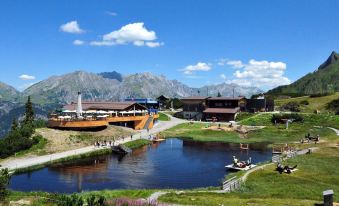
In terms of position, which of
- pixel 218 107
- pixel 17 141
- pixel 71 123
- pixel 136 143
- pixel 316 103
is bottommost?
pixel 136 143

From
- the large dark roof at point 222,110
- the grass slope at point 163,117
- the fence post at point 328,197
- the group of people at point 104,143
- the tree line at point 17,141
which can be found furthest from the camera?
the grass slope at point 163,117

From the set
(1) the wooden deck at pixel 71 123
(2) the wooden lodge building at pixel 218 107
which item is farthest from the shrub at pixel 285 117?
(1) the wooden deck at pixel 71 123

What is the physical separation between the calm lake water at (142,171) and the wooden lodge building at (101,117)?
1390 centimetres

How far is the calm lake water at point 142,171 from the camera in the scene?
56438 mm

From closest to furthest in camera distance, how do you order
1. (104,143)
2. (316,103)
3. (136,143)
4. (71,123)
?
1. (104,143)
2. (71,123)
3. (136,143)
4. (316,103)

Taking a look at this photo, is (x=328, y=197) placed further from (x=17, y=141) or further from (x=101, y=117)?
Answer: (x=101, y=117)

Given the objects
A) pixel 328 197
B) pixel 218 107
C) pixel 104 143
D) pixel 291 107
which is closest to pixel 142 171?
pixel 104 143

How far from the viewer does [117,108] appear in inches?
4545

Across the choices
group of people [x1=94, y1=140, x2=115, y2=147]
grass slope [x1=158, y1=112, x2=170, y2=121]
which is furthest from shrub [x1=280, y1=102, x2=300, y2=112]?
group of people [x1=94, y1=140, x2=115, y2=147]

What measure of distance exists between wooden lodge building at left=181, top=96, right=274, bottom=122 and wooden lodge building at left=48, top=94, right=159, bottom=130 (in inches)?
967

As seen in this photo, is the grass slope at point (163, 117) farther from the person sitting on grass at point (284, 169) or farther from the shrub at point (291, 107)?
the person sitting on grass at point (284, 169)

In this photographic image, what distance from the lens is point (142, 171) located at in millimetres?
65875

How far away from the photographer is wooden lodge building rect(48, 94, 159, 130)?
294ft

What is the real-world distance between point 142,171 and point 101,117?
114 feet
